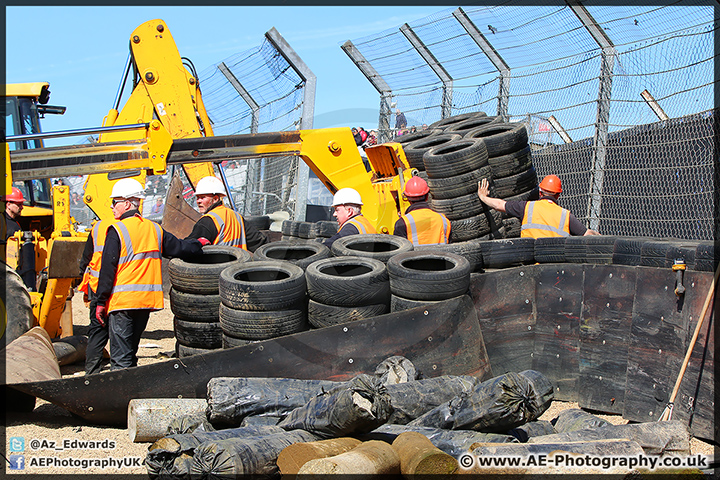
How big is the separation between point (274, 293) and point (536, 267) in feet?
8.04

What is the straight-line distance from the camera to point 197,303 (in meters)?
5.91

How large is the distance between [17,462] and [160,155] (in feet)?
Answer: 14.6

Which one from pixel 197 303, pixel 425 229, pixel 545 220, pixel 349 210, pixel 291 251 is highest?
pixel 349 210

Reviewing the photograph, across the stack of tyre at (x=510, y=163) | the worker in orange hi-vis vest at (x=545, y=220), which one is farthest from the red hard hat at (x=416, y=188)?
the stack of tyre at (x=510, y=163)

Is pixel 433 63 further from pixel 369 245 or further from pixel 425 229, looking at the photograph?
pixel 369 245

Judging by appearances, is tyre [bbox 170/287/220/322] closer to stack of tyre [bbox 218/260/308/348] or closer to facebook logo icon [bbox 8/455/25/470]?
stack of tyre [bbox 218/260/308/348]

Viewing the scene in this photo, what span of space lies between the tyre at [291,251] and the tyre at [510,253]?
1.67 meters

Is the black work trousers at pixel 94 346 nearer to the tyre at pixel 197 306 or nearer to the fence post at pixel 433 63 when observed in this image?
the tyre at pixel 197 306

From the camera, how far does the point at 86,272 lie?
6.65 meters

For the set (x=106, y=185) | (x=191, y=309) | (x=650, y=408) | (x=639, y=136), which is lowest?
(x=650, y=408)

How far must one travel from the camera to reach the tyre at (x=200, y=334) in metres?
5.95

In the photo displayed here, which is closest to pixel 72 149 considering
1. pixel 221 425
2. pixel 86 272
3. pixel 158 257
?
pixel 86 272

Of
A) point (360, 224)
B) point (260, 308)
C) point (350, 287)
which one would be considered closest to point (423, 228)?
point (360, 224)

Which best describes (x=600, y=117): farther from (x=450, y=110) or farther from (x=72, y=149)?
(x=72, y=149)
